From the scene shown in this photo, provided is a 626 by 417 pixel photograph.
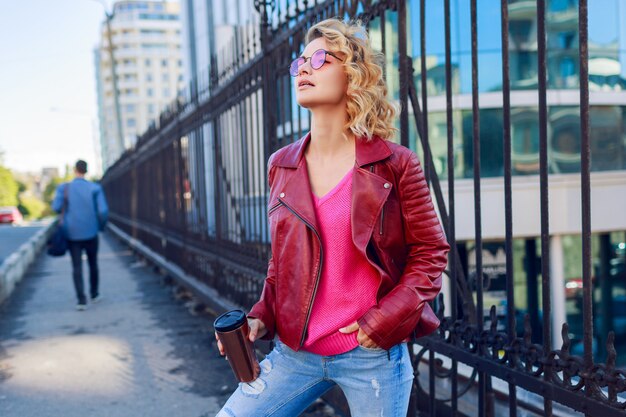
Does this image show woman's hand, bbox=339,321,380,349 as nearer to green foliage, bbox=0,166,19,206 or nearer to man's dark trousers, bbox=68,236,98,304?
man's dark trousers, bbox=68,236,98,304

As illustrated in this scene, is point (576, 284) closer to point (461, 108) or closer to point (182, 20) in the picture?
point (461, 108)

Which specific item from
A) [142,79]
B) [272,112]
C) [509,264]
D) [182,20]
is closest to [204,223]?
[272,112]

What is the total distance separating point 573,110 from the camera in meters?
19.8

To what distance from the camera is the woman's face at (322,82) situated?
6.88ft

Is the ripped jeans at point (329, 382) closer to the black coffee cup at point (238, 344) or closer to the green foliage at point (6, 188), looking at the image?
the black coffee cup at point (238, 344)

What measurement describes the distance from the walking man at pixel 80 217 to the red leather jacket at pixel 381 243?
7.17 metres

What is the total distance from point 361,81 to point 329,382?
0.98m

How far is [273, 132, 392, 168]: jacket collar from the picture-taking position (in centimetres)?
206

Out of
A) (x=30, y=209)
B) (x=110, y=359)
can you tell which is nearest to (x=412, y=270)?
(x=110, y=359)

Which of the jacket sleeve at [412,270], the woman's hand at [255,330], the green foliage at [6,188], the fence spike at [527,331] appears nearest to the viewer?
the jacket sleeve at [412,270]

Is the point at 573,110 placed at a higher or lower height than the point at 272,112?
higher

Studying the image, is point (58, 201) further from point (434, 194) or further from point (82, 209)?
point (434, 194)

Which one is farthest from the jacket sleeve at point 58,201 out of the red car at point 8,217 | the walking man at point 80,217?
the red car at point 8,217

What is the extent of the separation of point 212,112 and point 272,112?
85.3 inches
